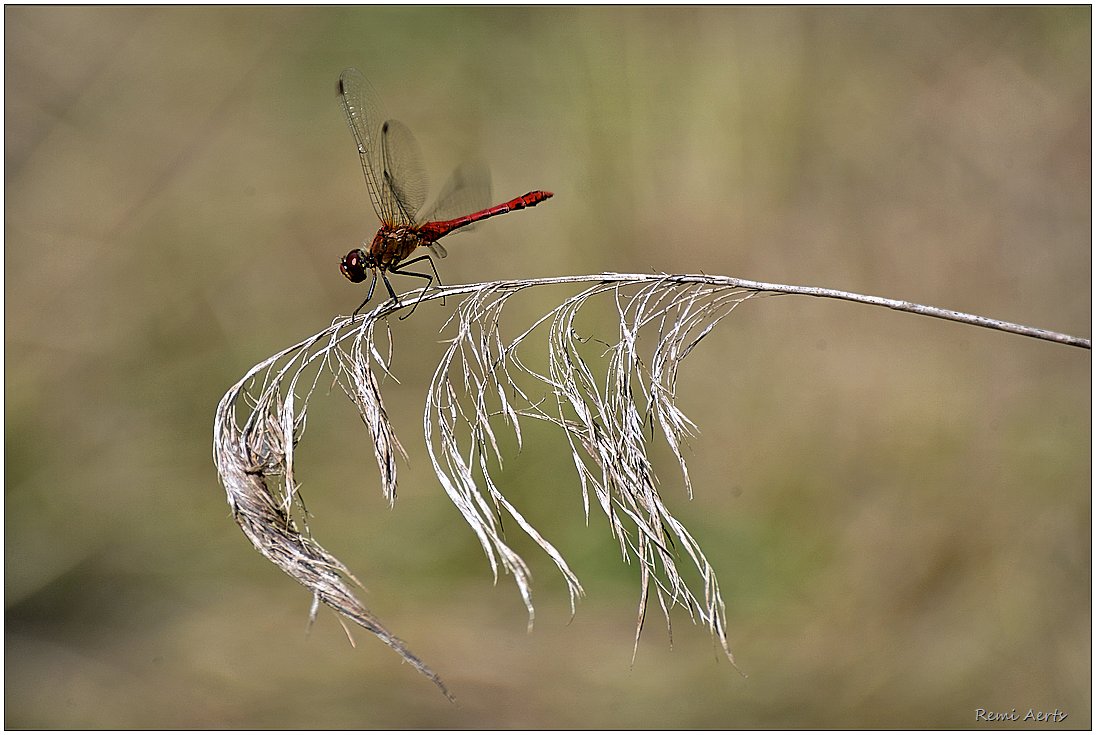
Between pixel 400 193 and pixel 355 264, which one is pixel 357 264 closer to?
pixel 355 264

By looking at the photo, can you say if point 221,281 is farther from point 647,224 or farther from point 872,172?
point 872,172

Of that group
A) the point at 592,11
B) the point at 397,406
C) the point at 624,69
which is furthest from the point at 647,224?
the point at 397,406

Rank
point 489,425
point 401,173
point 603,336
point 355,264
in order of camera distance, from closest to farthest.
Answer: point 489,425
point 355,264
point 401,173
point 603,336

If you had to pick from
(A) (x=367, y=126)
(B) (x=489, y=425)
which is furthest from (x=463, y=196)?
(B) (x=489, y=425)

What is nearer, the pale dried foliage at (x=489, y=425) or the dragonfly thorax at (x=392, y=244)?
the pale dried foliage at (x=489, y=425)
